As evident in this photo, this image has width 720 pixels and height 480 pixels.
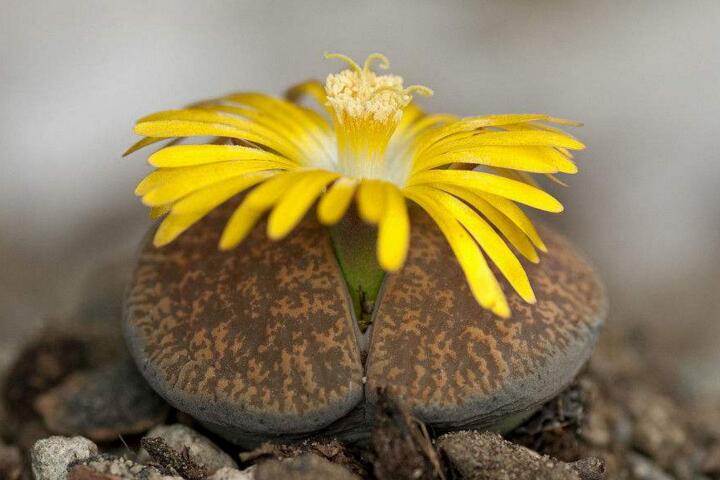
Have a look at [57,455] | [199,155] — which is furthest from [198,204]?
[57,455]

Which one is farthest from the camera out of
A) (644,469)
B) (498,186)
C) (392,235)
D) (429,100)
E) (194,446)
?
(429,100)

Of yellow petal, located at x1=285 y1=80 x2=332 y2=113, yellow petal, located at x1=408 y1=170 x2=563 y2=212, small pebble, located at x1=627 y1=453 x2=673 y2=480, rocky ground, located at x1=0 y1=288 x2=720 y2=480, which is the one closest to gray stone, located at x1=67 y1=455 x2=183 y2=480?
rocky ground, located at x1=0 y1=288 x2=720 y2=480

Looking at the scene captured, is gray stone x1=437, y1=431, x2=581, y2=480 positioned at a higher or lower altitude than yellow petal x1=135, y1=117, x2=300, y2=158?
lower

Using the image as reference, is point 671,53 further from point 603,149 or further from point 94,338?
point 94,338

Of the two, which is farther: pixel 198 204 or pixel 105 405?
pixel 105 405

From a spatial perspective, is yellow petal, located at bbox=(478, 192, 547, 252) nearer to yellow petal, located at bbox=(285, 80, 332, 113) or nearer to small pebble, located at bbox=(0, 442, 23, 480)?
yellow petal, located at bbox=(285, 80, 332, 113)

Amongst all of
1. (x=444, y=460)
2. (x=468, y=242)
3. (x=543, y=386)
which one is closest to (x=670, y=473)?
(x=543, y=386)

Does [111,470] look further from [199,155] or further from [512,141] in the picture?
[512,141]
